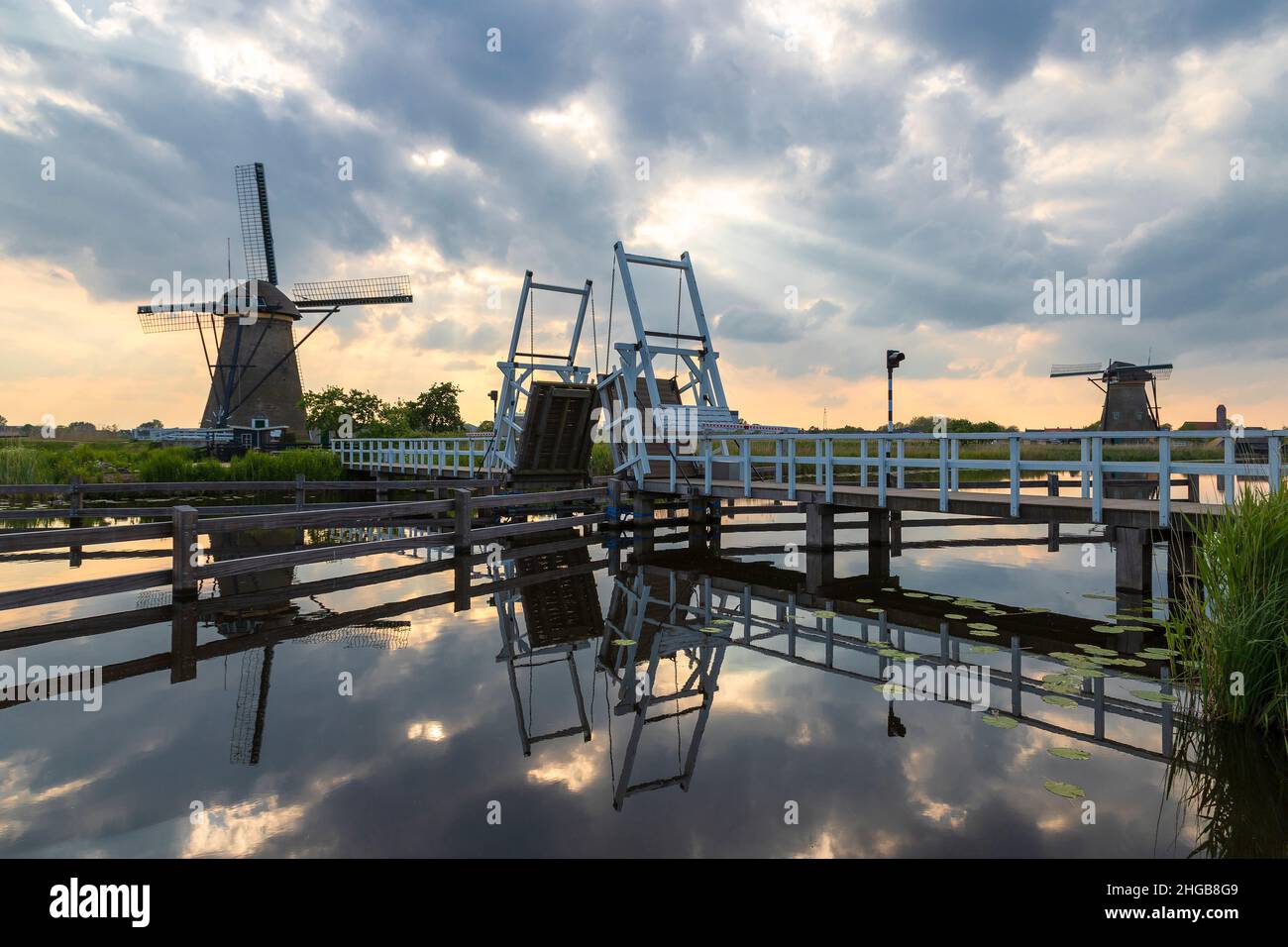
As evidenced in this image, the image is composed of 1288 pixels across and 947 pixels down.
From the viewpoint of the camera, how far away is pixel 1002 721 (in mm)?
6141

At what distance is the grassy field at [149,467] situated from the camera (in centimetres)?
2758

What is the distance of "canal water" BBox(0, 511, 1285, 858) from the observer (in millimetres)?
4406

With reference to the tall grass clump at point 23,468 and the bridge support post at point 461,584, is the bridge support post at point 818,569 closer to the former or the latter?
the bridge support post at point 461,584

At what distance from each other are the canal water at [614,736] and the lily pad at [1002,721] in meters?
0.02

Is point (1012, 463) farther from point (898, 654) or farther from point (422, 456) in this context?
point (422, 456)

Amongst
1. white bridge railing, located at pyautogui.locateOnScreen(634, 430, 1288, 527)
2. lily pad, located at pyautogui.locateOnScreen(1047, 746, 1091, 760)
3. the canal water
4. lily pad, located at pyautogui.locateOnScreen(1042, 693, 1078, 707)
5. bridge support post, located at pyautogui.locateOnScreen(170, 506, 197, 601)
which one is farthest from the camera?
bridge support post, located at pyautogui.locateOnScreen(170, 506, 197, 601)

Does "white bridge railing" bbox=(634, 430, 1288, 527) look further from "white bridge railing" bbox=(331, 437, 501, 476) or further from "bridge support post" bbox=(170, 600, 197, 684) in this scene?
"bridge support post" bbox=(170, 600, 197, 684)

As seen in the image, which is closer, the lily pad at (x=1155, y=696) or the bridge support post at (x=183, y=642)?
the lily pad at (x=1155, y=696)

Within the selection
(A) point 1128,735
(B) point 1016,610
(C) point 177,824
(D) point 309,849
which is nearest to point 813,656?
(A) point 1128,735

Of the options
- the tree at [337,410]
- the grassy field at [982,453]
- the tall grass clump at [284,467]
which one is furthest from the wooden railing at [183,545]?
the tree at [337,410]

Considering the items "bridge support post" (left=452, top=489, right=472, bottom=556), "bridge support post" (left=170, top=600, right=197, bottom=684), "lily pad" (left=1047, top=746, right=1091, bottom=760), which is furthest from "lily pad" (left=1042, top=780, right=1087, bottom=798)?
"bridge support post" (left=452, top=489, right=472, bottom=556)

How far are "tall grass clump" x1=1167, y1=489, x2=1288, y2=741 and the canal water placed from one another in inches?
17.4

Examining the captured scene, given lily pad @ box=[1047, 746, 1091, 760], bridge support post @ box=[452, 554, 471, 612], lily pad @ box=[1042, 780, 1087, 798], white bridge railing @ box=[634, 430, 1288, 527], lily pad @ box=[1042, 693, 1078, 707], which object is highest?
white bridge railing @ box=[634, 430, 1288, 527]

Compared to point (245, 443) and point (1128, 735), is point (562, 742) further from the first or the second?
point (245, 443)
